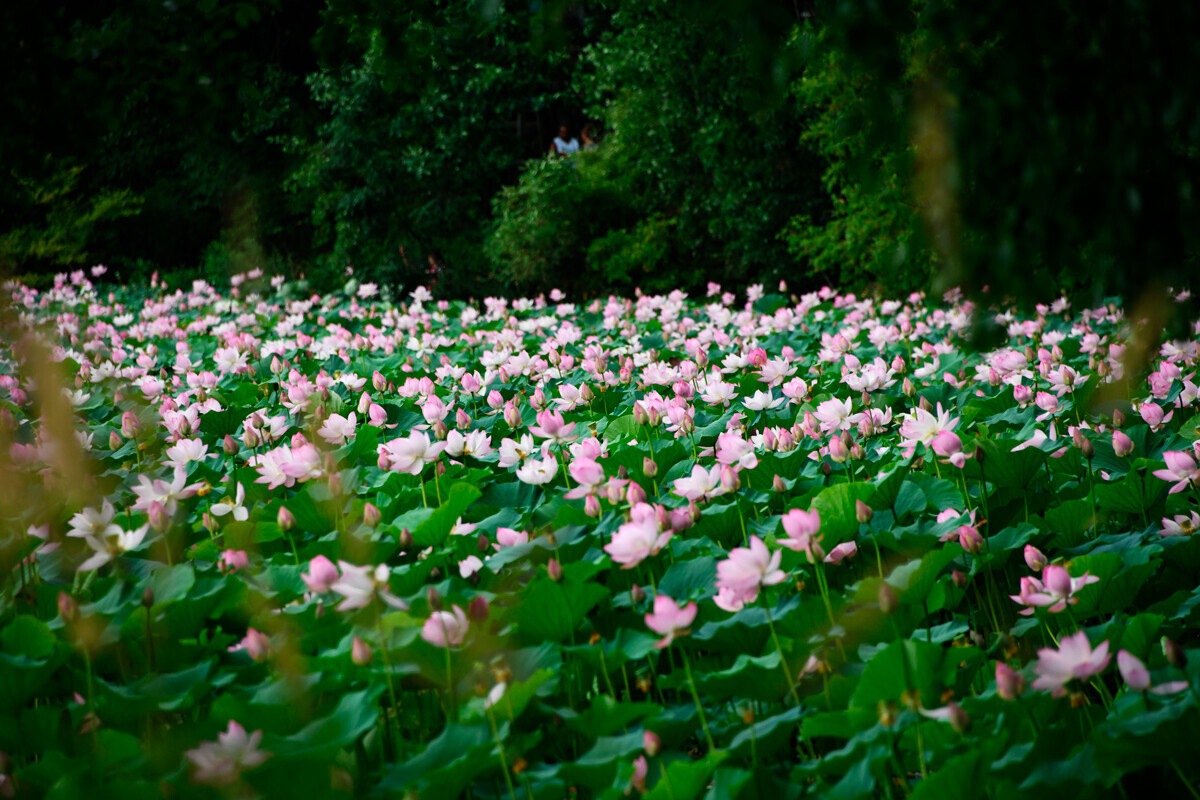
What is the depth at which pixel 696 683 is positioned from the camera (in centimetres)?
163

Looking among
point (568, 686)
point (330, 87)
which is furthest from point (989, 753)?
point (330, 87)

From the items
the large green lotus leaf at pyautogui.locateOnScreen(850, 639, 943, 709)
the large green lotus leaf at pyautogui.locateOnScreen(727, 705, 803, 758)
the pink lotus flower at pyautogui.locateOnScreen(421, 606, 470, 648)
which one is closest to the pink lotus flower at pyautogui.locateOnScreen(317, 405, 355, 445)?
the pink lotus flower at pyautogui.locateOnScreen(421, 606, 470, 648)

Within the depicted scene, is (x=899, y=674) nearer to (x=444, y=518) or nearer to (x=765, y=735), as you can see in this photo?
(x=765, y=735)

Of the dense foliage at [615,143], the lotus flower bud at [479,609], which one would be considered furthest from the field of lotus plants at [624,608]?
the dense foliage at [615,143]

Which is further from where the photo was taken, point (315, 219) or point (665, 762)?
point (315, 219)

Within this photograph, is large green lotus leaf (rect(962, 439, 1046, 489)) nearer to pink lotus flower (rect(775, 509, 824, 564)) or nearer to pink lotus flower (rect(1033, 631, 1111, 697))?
pink lotus flower (rect(775, 509, 824, 564))

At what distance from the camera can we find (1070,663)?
1254 mm

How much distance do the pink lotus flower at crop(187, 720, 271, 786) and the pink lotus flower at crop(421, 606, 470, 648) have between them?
0.27 meters

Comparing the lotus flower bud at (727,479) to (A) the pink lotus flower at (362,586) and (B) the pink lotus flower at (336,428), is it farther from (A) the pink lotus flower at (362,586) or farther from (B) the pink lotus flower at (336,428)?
(B) the pink lotus flower at (336,428)

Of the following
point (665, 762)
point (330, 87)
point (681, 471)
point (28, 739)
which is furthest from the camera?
point (330, 87)

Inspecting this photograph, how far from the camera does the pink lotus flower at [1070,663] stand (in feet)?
4.04

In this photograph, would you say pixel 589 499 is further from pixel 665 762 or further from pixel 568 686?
pixel 665 762

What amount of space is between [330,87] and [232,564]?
38.4ft

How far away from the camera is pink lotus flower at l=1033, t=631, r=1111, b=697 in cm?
123
